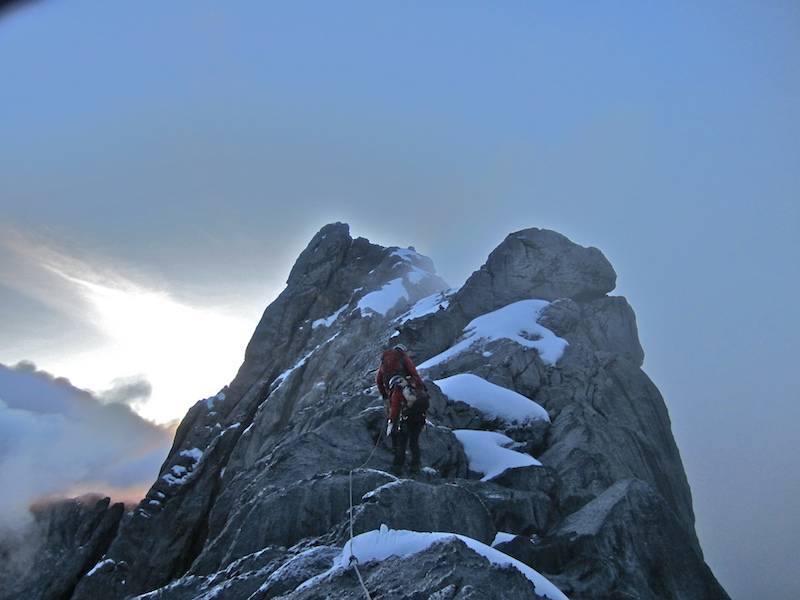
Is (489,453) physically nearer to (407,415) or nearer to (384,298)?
(407,415)

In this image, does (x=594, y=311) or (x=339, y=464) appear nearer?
(x=339, y=464)

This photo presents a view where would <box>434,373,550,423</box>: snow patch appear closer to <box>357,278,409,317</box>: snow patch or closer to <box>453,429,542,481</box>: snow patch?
<box>453,429,542,481</box>: snow patch

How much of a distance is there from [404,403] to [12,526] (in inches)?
1362

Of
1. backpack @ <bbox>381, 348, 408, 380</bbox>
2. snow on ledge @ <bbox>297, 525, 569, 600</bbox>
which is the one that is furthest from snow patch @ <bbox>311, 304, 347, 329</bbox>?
snow on ledge @ <bbox>297, 525, 569, 600</bbox>

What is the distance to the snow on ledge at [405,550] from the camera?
6.54 m

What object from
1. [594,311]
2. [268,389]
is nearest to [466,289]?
[594,311]

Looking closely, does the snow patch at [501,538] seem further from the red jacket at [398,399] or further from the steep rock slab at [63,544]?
the steep rock slab at [63,544]

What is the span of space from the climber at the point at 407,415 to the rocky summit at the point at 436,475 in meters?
0.36

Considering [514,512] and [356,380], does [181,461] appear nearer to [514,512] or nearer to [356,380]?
[356,380]

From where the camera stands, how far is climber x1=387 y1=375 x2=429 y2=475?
1218cm

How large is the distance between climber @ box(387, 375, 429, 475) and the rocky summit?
0.36 metres

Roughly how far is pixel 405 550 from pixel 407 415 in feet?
17.8

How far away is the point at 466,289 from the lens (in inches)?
1213

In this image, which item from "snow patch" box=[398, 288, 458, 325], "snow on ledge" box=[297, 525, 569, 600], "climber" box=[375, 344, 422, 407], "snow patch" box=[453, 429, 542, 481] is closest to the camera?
"snow on ledge" box=[297, 525, 569, 600]
